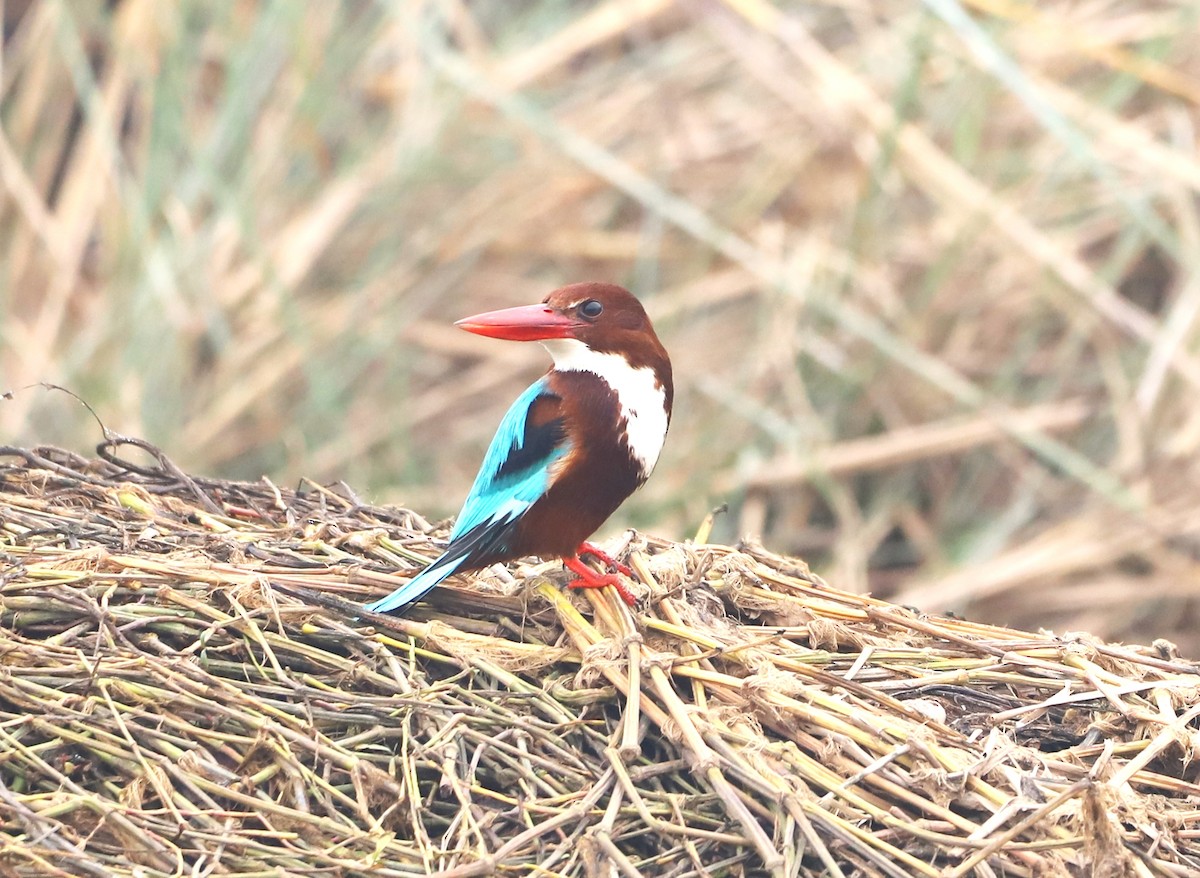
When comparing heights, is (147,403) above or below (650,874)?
below

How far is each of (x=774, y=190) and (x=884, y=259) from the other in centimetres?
53

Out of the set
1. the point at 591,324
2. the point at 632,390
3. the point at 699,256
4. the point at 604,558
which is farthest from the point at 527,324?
the point at 699,256

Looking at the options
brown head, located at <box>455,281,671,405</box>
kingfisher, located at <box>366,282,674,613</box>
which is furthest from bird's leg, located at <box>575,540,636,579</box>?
brown head, located at <box>455,281,671,405</box>

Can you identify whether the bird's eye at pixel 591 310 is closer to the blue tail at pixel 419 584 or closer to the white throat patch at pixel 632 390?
the white throat patch at pixel 632 390

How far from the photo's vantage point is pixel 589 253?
6.19 metres

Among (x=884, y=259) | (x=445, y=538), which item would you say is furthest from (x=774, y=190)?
(x=445, y=538)

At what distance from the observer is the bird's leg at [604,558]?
2609 mm

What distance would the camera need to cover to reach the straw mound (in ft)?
6.50

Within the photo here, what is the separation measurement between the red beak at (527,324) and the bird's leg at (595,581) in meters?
0.48

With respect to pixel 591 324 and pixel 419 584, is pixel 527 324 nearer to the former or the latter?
pixel 591 324

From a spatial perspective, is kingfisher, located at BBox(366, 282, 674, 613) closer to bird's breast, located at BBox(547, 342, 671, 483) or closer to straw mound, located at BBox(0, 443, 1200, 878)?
bird's breast, located at BBox(547, 342, 671, 483)

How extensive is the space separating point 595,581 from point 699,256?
12.4 ft

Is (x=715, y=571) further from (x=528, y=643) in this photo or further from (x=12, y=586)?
(x=12, y=586)

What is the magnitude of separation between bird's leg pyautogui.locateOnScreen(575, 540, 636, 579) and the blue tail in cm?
24
